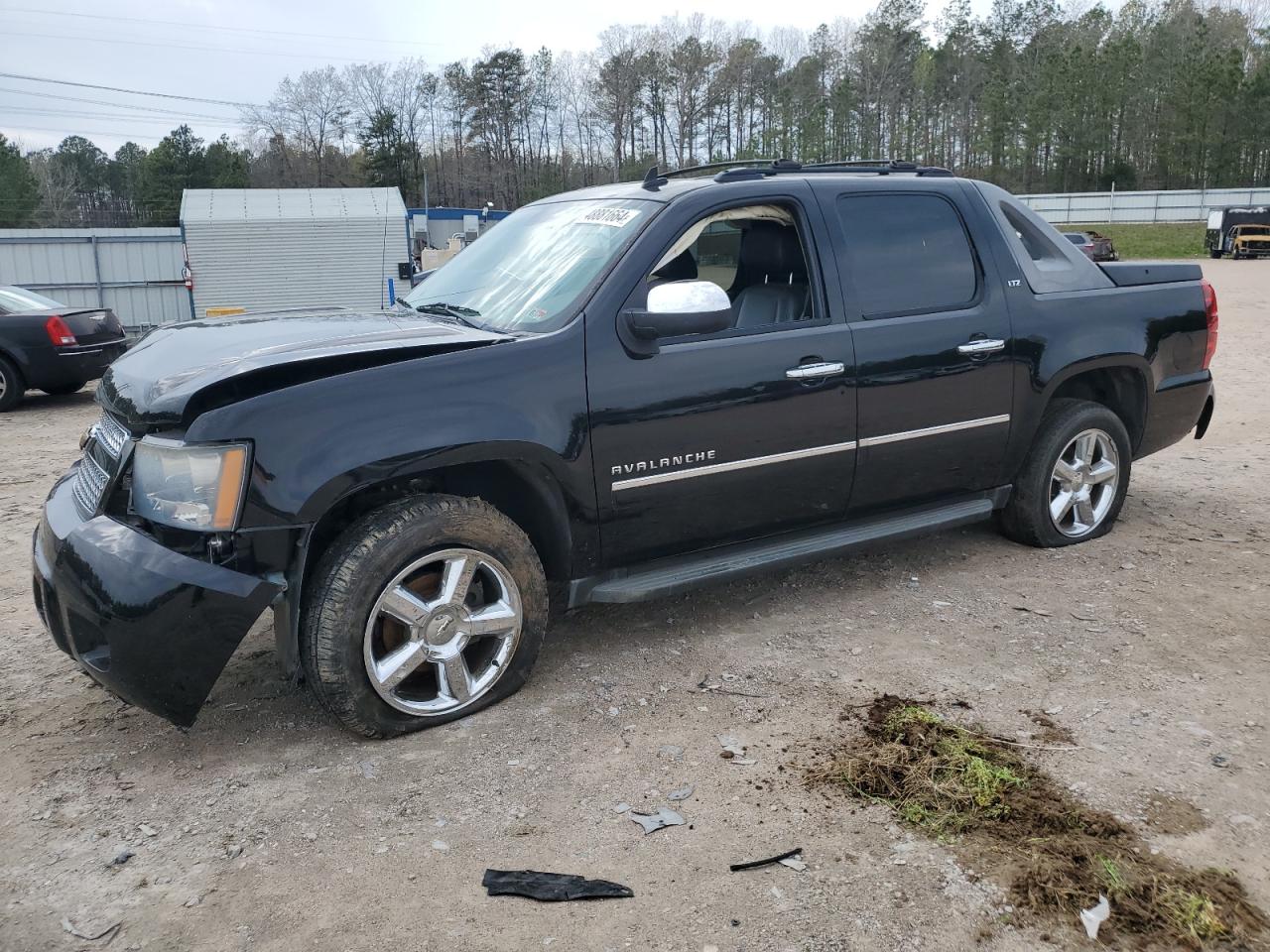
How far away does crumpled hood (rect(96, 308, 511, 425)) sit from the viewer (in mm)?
3131

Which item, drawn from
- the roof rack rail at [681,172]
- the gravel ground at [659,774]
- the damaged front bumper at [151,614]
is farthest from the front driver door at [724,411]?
the damaged front bumper at [151,614]

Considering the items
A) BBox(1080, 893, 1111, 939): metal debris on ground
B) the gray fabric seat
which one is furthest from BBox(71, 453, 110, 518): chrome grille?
BBox(1080, 893, 1111, 939): metal debris on ground

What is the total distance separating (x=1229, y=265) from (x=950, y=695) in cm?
4056

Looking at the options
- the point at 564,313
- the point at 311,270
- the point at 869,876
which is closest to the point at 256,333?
the point at 564,313

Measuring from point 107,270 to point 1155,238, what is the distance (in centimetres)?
5125

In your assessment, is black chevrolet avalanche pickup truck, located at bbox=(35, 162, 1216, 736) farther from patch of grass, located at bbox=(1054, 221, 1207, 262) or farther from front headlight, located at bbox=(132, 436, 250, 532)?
→ patch of grass, located at bbox=(1054, 221, 1207, 262)

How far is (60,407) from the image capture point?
37.5 ft

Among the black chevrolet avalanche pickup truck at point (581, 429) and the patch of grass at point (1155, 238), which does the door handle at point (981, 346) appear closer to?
the black chevrolet avalanche pickup truck at point (581, 429)

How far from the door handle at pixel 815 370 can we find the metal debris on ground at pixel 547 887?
2120mm

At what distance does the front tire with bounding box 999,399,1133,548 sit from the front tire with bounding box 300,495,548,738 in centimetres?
273

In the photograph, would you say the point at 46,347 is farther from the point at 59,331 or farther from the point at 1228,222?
the point at 1228,222

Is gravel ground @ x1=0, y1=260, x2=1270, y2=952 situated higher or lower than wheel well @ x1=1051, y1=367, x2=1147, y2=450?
lower

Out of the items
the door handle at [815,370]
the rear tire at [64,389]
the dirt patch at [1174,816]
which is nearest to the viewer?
the dirt patch at [1174,816]

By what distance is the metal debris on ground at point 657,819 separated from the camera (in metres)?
2.89
